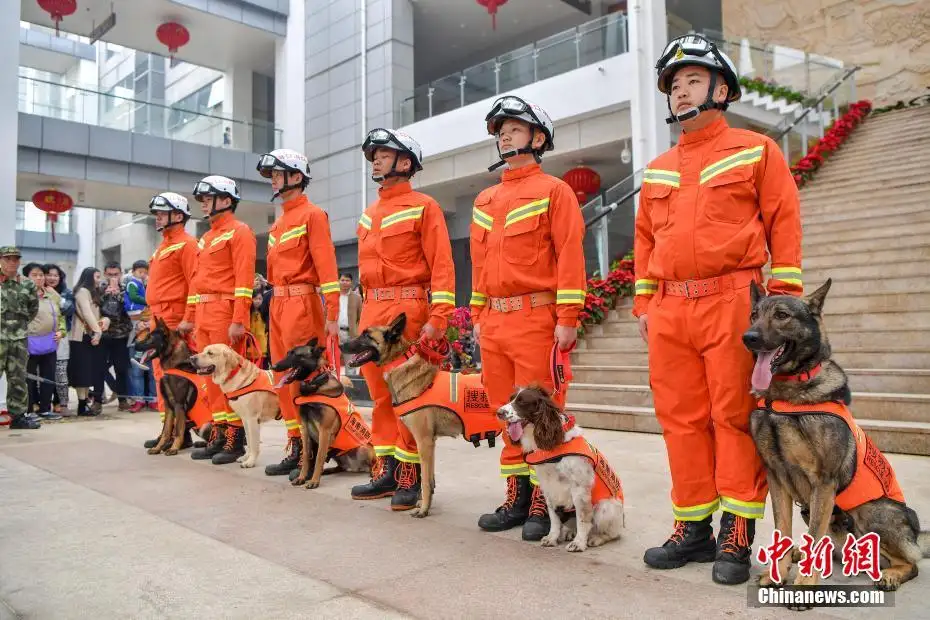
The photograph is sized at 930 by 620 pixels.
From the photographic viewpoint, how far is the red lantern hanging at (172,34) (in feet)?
55.2

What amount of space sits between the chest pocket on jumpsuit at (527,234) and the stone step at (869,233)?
6771mm

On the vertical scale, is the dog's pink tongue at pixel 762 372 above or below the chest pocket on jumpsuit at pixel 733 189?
below

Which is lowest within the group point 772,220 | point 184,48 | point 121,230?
point 772,220

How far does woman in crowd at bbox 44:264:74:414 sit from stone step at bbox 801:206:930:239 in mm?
10267

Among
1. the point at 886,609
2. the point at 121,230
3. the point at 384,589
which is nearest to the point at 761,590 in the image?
the point at 886,609

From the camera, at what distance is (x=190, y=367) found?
6312 mm

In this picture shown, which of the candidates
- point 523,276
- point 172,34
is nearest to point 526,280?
point 523,276

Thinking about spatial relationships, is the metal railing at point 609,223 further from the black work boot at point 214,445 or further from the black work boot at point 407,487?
the black work boot at point 407,487

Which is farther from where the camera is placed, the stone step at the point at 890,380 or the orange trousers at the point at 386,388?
the stone step at the point at 890,380

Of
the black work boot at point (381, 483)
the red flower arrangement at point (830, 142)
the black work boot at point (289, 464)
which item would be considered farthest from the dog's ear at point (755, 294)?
the red flower arrangement at point (830, 142)

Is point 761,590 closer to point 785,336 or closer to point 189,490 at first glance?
point 785,336

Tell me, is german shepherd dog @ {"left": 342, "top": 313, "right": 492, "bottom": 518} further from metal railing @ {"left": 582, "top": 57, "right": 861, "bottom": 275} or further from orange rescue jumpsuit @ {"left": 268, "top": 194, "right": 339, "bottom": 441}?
metal railing @ {"left": 582, "top": 57, "right": 861, "bottom": 275}

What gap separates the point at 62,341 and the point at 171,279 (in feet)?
14.0

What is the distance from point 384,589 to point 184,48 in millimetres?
19955
